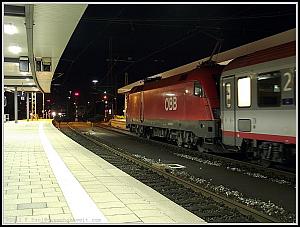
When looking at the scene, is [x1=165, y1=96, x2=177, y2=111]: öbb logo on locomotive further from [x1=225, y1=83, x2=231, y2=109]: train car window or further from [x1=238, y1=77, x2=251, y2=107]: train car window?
[x1=238, y1=77, x2=251, y2=107]: train car window

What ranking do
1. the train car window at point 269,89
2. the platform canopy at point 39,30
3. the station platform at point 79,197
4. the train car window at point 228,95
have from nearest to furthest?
1. the station platform at point 79,197
2. the train car window at point 269,89
3. the platform canopy at point 39,30
4. the train car window at point 228,95

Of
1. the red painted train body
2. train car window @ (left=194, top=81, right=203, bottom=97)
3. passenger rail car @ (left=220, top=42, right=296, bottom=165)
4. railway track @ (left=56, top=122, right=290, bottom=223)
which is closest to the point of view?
railway track @ (left=56, top=122, right=290, bottom=223)

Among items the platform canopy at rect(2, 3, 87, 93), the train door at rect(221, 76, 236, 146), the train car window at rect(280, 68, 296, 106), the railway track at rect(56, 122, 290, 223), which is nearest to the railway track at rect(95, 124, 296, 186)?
the train door at rect(221, 76, 236, 146)

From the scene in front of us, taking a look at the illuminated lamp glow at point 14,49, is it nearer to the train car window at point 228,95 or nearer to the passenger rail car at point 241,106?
the passenger rail car at point 241,106

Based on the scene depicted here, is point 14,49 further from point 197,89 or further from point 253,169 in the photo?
point 253,169

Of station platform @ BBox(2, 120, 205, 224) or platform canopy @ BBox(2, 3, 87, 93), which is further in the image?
platform canopy @ BBox(2, 3, 87, 93)

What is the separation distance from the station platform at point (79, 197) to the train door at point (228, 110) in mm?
4008

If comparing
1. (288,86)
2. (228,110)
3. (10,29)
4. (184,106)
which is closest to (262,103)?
(288,86)

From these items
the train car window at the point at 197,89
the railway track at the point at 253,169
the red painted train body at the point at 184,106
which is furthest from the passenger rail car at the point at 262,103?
the train car window at the point at 197,89

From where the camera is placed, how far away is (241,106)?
459 inches

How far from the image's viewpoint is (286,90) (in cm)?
951

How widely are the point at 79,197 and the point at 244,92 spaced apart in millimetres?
6384

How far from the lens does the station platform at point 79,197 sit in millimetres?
5906

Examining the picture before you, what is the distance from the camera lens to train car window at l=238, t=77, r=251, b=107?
37.0ft
